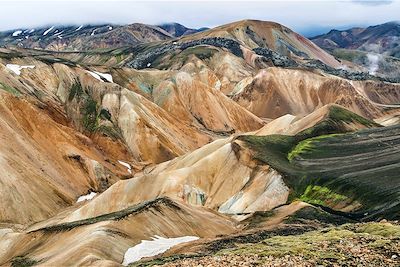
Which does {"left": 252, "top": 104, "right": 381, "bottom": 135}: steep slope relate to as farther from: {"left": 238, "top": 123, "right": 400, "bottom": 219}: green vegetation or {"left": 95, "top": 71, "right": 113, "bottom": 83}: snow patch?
{"left": 95, "top": 71, "right": 113, "bottom": 83}: snow patch

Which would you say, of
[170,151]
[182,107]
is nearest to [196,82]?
[182,107]

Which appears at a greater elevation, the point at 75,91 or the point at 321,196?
the point at 321,196

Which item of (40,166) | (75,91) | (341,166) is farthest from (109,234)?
(75,91)

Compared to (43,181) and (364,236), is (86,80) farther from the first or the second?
(364,236)

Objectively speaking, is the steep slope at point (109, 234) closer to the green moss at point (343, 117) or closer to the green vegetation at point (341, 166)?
the green vegetation at point (341, 166)

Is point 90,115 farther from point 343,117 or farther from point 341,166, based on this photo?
point 341,166

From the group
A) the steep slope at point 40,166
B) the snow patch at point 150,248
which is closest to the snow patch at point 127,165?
the steep slope at point 40,166

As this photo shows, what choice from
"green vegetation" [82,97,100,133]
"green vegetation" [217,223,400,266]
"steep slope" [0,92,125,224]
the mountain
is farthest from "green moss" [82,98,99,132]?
"green vegetation" [217,223,400,266]
